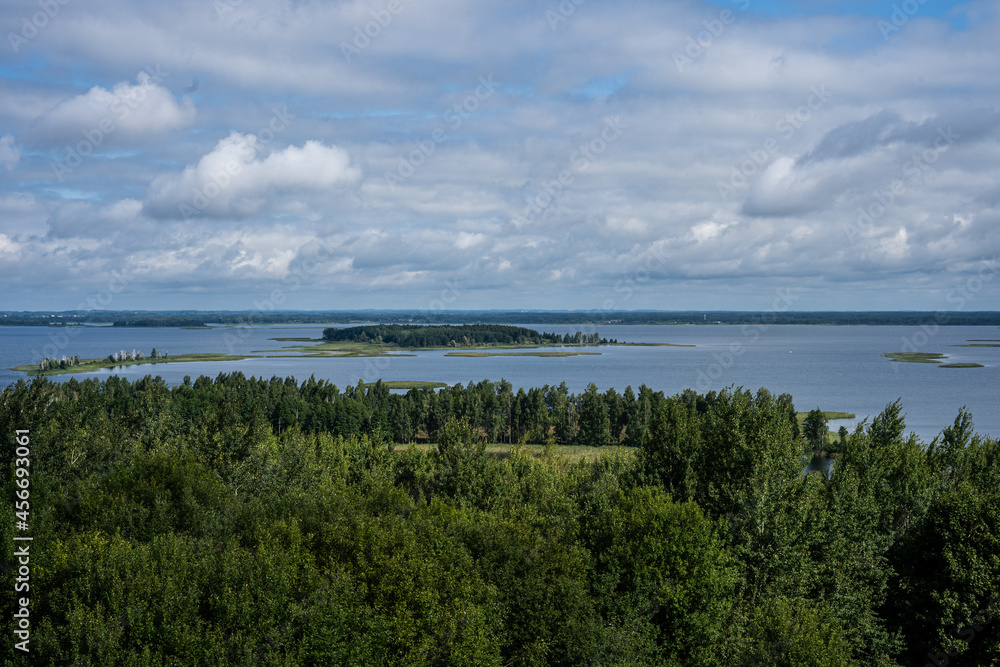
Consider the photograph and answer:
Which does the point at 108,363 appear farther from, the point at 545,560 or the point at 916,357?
the point at 916,357

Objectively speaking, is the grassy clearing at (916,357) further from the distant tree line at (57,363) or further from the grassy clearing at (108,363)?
the distant tree line at (57,363)

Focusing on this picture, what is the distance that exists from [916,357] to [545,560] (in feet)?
535

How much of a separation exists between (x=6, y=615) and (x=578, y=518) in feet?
54.2

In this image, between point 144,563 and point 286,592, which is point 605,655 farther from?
point 144,563

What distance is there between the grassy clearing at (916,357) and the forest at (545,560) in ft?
435

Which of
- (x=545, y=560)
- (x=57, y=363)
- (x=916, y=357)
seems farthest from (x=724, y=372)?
(x=57, y=363)

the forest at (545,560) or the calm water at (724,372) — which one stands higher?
the forest at (545,560)

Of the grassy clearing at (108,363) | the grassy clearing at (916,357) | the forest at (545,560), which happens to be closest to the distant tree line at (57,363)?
the grassy clearing at (108,363)

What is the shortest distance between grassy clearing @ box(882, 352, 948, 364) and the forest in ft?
435

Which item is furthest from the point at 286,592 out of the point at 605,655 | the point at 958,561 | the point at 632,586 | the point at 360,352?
the point at 360,352

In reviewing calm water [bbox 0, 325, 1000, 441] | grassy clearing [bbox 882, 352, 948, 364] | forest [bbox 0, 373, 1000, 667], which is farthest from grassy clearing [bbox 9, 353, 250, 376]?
grassy clearing [bbox 882, 352, 948, 364]

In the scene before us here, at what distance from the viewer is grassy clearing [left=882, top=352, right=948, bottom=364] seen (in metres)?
150

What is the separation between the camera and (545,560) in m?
20.8

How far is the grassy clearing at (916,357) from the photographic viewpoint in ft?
492
